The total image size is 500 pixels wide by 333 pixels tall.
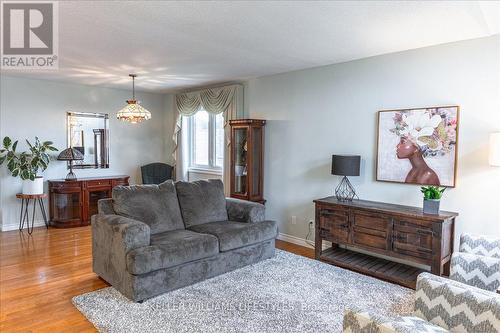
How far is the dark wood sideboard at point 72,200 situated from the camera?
5.59 meters

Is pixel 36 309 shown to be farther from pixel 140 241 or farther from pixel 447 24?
pixel 447 24

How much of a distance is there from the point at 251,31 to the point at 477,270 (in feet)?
8.90

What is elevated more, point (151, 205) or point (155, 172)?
point (155, 172)

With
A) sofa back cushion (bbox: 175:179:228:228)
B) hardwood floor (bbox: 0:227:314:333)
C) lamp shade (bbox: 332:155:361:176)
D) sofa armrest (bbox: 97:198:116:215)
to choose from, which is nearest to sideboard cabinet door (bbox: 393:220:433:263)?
lamp shade (bbox: 332:155:361:176)

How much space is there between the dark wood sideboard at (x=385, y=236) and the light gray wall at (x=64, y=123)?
4.32m

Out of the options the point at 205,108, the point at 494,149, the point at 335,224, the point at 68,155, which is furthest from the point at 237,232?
the point at 68,155

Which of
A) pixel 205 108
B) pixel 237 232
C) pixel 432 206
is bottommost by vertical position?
pixel 237 232

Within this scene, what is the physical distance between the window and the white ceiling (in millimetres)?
1724

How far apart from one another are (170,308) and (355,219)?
2168 millimetres

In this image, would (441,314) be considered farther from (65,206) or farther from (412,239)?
(65,206)

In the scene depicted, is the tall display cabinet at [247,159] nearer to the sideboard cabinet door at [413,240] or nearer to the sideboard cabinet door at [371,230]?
the sideboard cabinet door at [371,230]

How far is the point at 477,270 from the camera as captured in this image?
253 cm

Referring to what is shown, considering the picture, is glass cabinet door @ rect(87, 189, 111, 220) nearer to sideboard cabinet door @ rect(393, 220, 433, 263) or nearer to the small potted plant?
sideboard cabinet door @ rect(393, 220, 433, 263)

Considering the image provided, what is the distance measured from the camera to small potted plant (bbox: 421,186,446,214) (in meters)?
3.27
